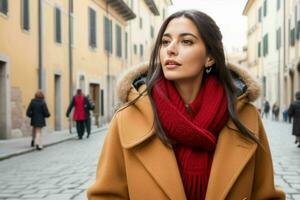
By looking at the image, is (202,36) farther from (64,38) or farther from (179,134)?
(64,38)

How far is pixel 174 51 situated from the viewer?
213cm

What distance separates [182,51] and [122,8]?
1280 inches

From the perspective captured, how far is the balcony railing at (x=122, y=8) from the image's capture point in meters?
31.9

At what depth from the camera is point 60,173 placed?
9148 millimetres

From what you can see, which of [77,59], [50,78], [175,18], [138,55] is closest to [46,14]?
[50,78]

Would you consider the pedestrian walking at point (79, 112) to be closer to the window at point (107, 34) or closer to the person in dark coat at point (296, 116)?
the person in dark coat at point (296, 116)

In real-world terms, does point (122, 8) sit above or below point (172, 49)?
above

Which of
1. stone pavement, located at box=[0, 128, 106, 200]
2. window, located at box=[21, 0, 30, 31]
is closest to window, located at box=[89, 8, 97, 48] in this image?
window, located at box=[21, 0, 30, 31]

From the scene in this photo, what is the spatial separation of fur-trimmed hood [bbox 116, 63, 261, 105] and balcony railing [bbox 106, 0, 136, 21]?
1142 inches

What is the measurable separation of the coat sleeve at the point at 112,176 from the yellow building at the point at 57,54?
42.1 feet

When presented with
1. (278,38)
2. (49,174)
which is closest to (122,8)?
(278,38)

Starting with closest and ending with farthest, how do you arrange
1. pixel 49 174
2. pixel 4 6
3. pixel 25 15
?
1. pixel 49 174
2. pixel 4 6
3. pixel 25 15

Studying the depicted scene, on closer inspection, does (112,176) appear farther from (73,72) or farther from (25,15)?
(73,72)

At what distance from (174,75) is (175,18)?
9.3 inches
